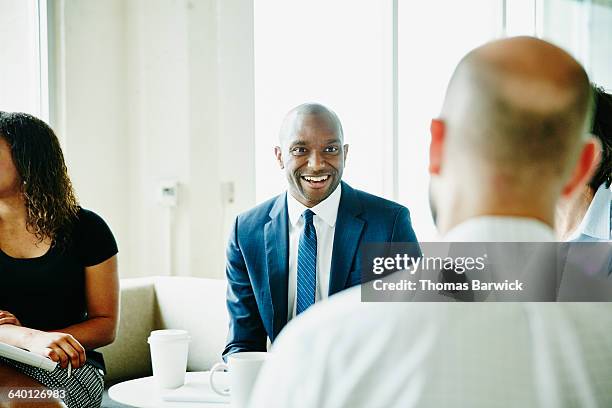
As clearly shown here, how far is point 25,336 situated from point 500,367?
1594 mm

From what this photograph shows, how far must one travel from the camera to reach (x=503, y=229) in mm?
572

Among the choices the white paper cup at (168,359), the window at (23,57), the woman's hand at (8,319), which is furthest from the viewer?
the window at (23,57)

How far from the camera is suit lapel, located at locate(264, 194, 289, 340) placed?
2.08 m

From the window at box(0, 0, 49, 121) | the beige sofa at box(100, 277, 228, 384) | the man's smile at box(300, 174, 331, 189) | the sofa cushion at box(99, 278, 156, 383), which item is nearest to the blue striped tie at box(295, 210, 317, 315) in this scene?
the man's smile at box(300, 174, 331, 189)

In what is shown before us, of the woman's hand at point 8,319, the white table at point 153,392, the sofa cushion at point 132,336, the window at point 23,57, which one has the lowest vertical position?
the sofa cushion at point 132,336

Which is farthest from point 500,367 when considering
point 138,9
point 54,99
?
point 138,9

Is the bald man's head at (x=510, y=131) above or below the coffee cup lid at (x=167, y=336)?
above

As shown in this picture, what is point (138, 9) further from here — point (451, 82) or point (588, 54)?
point (451, 82)

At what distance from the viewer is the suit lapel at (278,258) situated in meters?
2.08

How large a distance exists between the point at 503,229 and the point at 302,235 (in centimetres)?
157

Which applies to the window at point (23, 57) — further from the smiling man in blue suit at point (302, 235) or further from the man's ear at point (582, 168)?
the man's ear at point (582, 168)

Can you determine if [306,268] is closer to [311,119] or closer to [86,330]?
[311,119]

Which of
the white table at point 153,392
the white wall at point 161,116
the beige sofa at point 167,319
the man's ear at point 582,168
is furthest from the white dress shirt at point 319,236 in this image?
the white wall at point 161,116

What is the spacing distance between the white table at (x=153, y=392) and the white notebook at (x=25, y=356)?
0.17m
